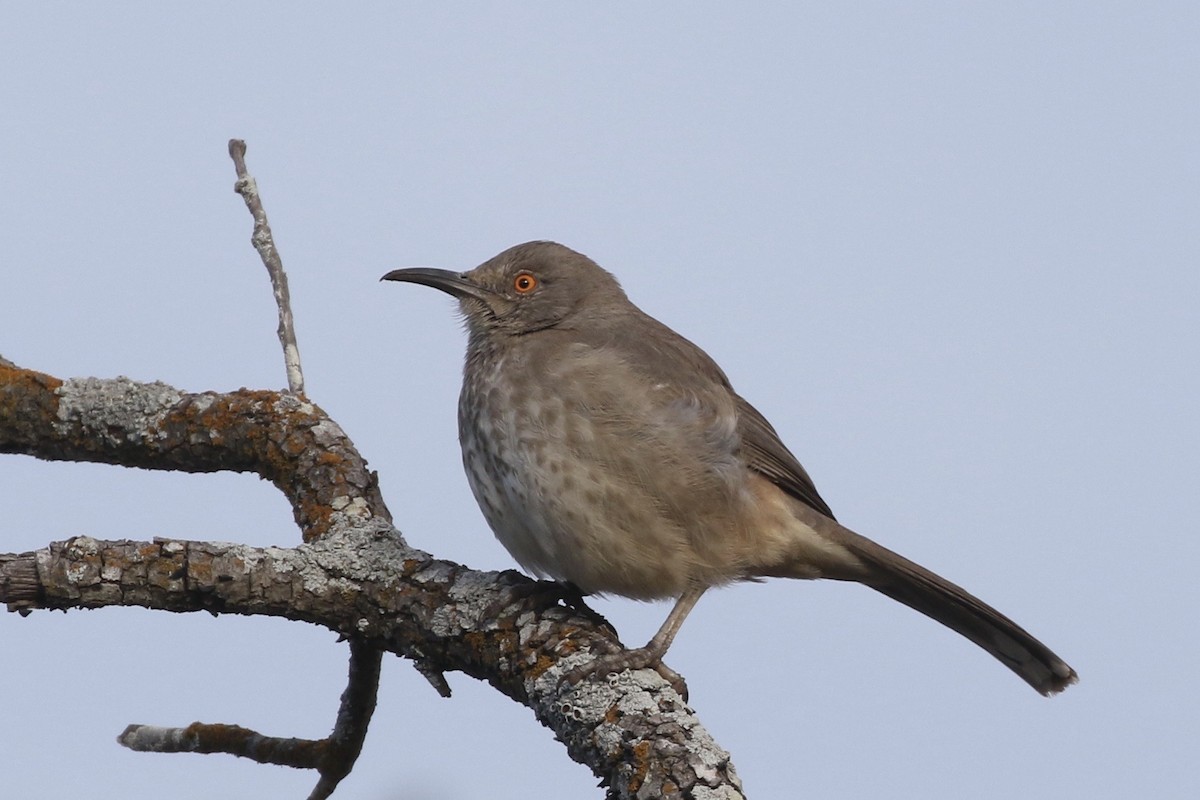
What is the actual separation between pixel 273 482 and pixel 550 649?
4.64 feet

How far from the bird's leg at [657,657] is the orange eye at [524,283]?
1647 mm

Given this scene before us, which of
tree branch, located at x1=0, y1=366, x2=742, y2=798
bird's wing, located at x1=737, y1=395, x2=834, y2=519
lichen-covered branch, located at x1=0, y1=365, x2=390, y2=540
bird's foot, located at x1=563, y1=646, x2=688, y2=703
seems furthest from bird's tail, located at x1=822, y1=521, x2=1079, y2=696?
lichen-covered branch, located at x1=0, y1=365, x2=390, y2=540

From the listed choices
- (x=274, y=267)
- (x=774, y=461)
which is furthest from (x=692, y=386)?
(x=274, y=267)

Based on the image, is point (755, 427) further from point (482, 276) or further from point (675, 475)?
point (482, 276)

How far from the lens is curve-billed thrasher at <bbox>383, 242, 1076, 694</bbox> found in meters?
4.84

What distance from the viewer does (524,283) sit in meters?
5.96

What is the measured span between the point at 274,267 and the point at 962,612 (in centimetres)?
310

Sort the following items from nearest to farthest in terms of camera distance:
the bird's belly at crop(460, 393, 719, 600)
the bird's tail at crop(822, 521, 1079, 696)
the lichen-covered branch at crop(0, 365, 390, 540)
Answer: the lichen-covered branch at crop(0, 365, 390, 540), the bird's belly at crop(460, 393, 719, 600), the bird's tail at crop(822, 521, 1079, 696)

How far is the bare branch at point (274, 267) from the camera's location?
15.8ft

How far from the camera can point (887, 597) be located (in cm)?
573

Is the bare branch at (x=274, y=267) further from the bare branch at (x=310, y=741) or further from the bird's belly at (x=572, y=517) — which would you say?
the bare branch at (x=310, y=741)

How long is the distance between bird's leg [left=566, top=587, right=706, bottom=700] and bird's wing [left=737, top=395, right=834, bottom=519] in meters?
0.68

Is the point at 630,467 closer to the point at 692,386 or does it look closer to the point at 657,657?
the point at 692,386

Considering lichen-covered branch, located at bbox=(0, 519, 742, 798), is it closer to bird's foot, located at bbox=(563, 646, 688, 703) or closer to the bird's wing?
bird's foot, located at bbox=(563, 646, 688, 703)
